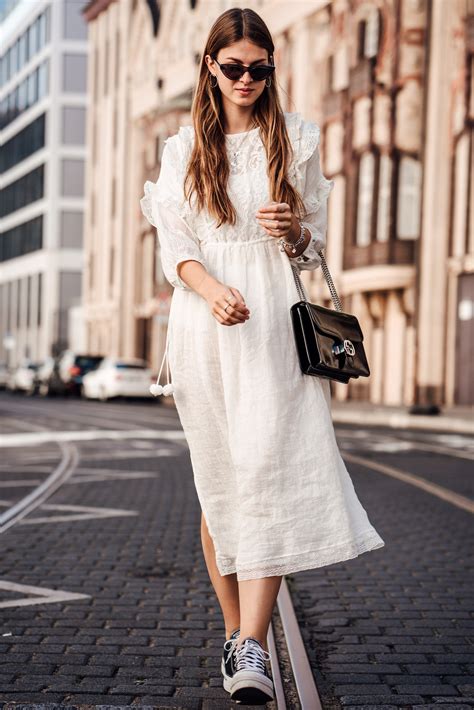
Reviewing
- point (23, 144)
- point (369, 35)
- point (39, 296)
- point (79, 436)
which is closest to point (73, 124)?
point (23, 144)

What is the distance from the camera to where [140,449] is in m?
14.3

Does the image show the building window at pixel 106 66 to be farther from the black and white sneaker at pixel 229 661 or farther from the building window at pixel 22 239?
the black and white sneaker at pixel 229 661

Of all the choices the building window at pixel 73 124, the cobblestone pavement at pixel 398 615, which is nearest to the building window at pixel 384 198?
the cobblestone pavement at pixel 398 615

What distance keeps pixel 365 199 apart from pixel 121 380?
337 inches

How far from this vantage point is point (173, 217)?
3539 millimetres

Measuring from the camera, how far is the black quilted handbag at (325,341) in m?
3.39

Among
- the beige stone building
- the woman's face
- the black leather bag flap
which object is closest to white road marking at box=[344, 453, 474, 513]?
the black leather bag flap

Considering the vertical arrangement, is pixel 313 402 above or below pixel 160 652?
above

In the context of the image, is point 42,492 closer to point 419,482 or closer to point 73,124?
point 419,482

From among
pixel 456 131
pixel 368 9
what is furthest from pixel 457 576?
pixel 368 9

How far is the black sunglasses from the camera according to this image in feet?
11.3

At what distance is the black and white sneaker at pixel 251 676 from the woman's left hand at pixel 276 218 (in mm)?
1196

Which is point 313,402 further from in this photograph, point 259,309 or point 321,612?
point 321,612

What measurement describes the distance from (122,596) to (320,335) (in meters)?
2.23
